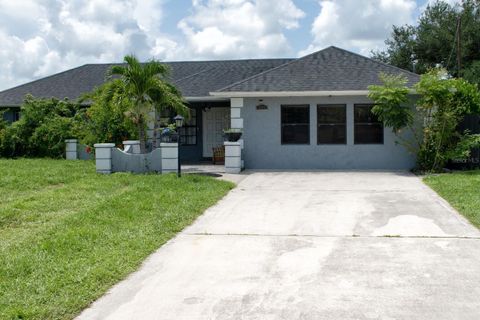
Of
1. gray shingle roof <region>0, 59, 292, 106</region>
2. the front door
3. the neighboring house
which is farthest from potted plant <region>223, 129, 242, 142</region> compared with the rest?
the front door

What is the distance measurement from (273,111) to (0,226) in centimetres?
1020

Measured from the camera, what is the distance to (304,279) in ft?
19.0

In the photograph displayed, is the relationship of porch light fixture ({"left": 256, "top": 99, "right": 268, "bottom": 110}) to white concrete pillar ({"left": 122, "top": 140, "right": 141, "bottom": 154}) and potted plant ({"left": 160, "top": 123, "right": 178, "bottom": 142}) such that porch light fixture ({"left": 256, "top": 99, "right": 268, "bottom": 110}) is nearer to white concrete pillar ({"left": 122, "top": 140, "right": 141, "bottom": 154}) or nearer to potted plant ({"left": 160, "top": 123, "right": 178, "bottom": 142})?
potted plant ({"left": 160, "top": 123, "right": 178, "bottom": 142})

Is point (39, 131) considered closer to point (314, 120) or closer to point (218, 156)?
point (218, 156)

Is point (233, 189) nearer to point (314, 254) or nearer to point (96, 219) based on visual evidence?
point (96, 219)

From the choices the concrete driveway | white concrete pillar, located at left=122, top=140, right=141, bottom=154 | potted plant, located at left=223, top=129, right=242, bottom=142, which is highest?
potted plant, located at left=223, top=129, right=242, bottom=142

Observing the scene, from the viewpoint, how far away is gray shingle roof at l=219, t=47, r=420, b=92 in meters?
16.6

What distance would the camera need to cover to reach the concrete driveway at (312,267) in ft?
16.1

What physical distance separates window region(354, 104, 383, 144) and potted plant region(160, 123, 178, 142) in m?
5.73

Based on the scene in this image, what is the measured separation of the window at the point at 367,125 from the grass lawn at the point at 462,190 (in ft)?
9.50

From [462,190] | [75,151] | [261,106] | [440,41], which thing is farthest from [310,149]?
[440,41]

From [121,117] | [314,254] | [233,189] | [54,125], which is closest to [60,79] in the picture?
[54,125]

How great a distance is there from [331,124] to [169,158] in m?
5.38

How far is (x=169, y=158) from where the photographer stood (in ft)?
48.8
